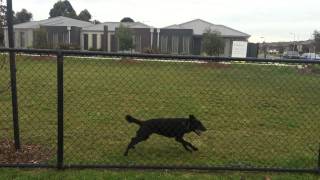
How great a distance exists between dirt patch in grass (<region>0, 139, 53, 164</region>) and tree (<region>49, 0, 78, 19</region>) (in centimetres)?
9902

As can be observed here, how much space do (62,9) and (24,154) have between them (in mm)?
101387

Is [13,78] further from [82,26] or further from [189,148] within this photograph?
[82,26]

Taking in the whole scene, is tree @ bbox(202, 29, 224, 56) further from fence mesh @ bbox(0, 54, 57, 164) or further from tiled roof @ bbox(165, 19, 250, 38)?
fence mesh @ bbox(0, 54, 57, 164)

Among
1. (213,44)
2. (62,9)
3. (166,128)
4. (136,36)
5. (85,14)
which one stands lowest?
(166,128)

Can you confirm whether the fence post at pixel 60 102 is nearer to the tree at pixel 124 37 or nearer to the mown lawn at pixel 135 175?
the mown lawn at pixel 135 175

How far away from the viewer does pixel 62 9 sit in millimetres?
103375

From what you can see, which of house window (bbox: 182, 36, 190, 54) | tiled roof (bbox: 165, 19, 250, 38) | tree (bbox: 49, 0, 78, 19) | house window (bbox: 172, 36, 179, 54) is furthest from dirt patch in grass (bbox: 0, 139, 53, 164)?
tree (bbox: 49, 0, 78, 19)

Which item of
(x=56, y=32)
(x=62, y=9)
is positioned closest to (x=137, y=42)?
(x=56, y=32)

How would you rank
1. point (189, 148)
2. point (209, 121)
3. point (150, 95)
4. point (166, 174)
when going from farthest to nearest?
1. point (150, 95)
2. point (209, 121)
3. point (189, 148)
4. point (166, 174)

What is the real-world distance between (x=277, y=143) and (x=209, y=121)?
186cm

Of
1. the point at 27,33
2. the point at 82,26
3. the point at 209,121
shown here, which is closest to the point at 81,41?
the point at 82,26

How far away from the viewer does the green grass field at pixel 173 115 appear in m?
6.12

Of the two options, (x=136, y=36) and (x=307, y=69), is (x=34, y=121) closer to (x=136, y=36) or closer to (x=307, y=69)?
(x=307, y=69)

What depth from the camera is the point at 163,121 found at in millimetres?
5867
